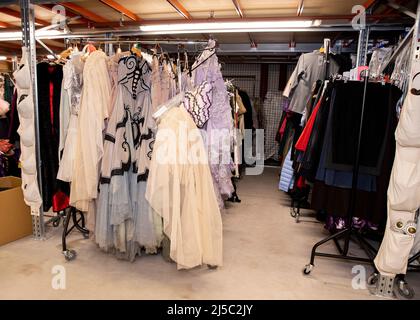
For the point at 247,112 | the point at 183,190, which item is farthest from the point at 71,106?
the point at 247,112

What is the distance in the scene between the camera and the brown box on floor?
8.83 feet

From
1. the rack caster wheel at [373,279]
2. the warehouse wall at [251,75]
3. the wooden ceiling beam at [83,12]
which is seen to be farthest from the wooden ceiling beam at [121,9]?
the warehouse wall at [251,75]

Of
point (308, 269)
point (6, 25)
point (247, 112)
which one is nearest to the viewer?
point (308, 269)

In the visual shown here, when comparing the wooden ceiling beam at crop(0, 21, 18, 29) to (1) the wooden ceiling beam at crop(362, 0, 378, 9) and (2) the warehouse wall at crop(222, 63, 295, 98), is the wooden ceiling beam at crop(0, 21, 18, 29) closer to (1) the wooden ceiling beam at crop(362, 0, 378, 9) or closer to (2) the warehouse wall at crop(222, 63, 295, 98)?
(1) the wooden ceiling beam at crop(362, 0, 378, 9)

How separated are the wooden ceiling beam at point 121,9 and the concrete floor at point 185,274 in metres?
2.26

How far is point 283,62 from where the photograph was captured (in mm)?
6555

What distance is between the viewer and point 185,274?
89.6 inches

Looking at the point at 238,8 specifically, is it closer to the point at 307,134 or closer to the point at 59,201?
the point at 307,134

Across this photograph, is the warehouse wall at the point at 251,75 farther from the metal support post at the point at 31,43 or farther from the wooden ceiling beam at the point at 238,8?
the metal support post at the point at 31,43

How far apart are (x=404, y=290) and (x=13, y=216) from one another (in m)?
3.30

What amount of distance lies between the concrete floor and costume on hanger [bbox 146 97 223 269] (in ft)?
0.66

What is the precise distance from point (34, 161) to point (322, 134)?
2471 millimetres
